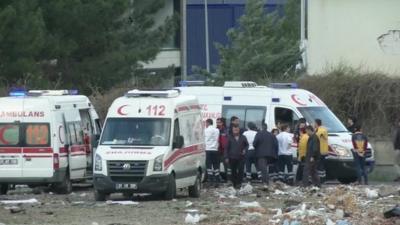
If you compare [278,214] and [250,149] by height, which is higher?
[250,149]

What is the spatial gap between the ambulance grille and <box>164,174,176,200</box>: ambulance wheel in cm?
63

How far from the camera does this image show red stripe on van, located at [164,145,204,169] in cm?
2419

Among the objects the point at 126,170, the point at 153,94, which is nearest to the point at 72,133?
the point at 153,94

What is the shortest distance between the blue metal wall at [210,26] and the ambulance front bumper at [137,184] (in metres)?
46.4

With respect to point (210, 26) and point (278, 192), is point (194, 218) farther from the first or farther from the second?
point (210, 26)

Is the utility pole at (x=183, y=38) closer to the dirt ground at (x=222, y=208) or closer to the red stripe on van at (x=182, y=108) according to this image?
the dirt ground at (x=222, y=208)

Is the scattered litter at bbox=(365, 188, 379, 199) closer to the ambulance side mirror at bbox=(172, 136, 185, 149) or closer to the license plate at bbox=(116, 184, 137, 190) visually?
the ambulance side mirror at bbox=(172, 136, 185, 149)

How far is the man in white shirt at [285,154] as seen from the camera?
2950 cm

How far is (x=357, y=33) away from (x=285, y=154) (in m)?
14.1

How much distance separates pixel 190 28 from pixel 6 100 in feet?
145

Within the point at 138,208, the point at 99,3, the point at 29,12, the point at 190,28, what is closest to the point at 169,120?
the point at 138,208

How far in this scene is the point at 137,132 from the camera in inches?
980

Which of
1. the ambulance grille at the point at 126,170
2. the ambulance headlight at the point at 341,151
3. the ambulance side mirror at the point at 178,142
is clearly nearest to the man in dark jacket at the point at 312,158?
the ambulance headlight at the point at 341,151

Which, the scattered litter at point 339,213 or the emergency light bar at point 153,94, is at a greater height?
the emergency light bar at point 153,94
